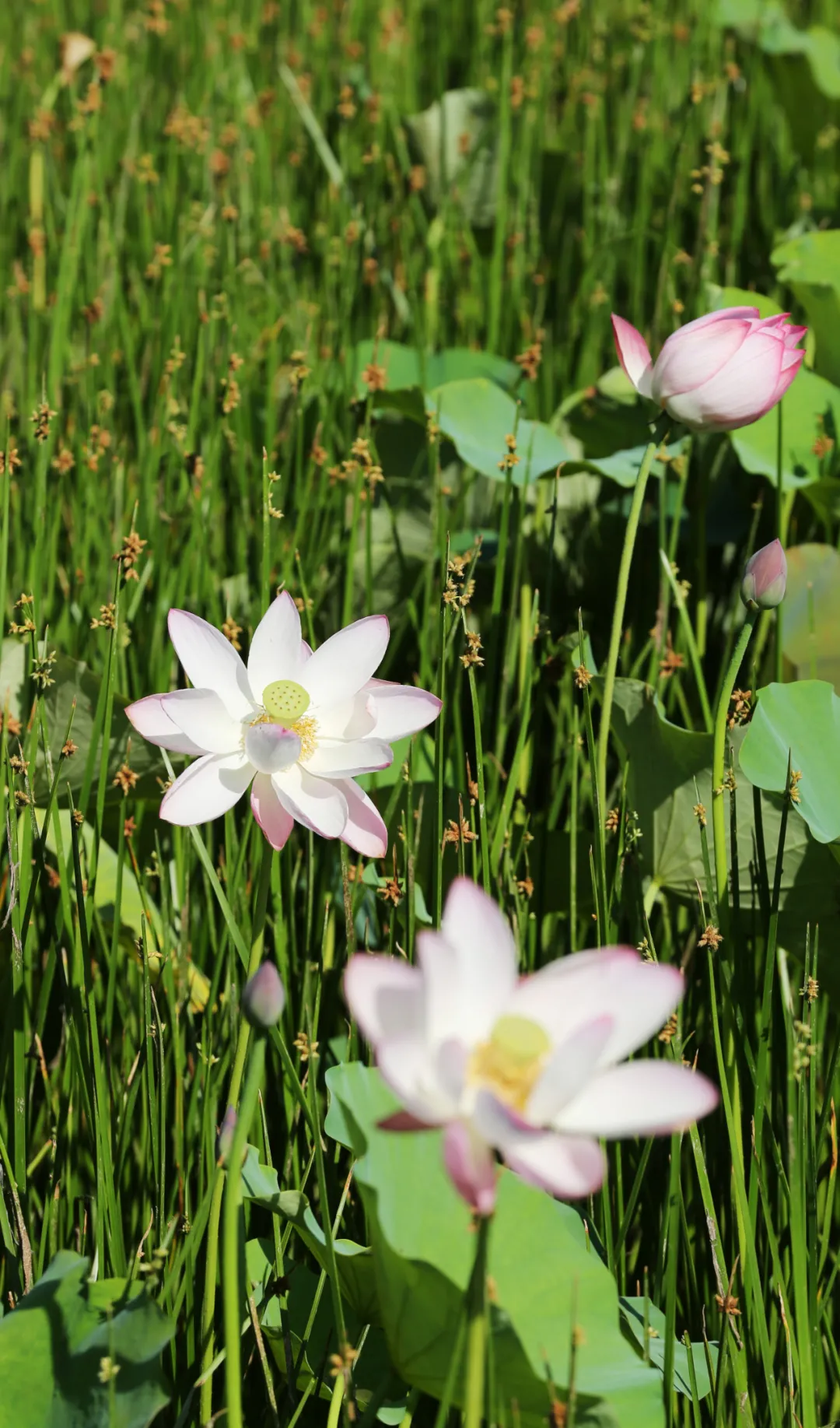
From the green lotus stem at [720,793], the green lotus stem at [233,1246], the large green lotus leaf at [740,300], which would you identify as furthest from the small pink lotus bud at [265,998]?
the large green lotus leaf at [740,300]

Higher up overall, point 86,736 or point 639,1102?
point 86,736

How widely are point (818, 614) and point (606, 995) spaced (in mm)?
816

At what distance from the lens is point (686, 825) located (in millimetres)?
916

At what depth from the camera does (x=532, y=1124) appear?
423 mm

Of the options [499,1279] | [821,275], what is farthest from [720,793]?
[821,275]

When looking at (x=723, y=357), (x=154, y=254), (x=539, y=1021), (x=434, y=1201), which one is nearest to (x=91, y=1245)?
(x=434, y=1201)

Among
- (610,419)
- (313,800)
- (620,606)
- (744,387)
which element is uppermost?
(610,419)

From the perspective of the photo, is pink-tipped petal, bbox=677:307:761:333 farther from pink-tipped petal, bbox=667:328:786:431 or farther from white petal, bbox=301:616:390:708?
white petal, bbox=301:616:390:708

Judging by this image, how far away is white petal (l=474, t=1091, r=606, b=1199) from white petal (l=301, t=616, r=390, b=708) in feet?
1.05

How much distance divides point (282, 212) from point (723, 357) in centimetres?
126

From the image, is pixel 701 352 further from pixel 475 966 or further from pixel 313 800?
pixel 475 966

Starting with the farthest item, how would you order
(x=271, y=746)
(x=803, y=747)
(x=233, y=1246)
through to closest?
(x=803, y=747)
(x=271, y=746)
(x=233, y=1246)

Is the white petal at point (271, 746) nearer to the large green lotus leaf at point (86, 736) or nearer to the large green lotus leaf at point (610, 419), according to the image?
the large green lotus leaf at point (86, 736)

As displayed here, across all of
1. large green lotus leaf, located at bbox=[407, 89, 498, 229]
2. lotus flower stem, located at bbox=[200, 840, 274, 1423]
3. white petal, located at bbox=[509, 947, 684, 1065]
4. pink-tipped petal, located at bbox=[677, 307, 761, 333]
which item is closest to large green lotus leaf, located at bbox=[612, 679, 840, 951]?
pink-tipped petal, located at bbox=[677, 307, 761, 333]
